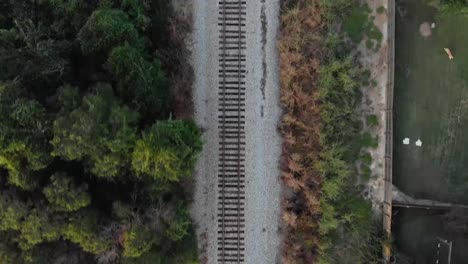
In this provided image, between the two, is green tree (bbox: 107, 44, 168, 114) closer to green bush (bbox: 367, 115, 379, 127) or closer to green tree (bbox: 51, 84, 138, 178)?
green tree (bbox: 51, 84, 138, 178)

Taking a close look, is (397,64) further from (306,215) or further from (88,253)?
(88,253)

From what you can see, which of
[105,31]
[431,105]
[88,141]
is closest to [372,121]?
[431,105]

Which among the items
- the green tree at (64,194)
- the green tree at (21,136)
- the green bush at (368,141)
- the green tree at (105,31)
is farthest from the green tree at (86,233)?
the green bush at (368,141)

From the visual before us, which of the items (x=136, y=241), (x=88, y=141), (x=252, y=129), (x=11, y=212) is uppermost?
(x=252, y=129)

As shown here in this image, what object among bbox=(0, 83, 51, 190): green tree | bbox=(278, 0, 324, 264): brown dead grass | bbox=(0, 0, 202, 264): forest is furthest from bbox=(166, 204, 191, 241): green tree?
bbox=(0, 83, 51, 190): green tree

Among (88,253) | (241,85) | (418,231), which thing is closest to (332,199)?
(418,231)

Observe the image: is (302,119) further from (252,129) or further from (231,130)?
(231,130)
